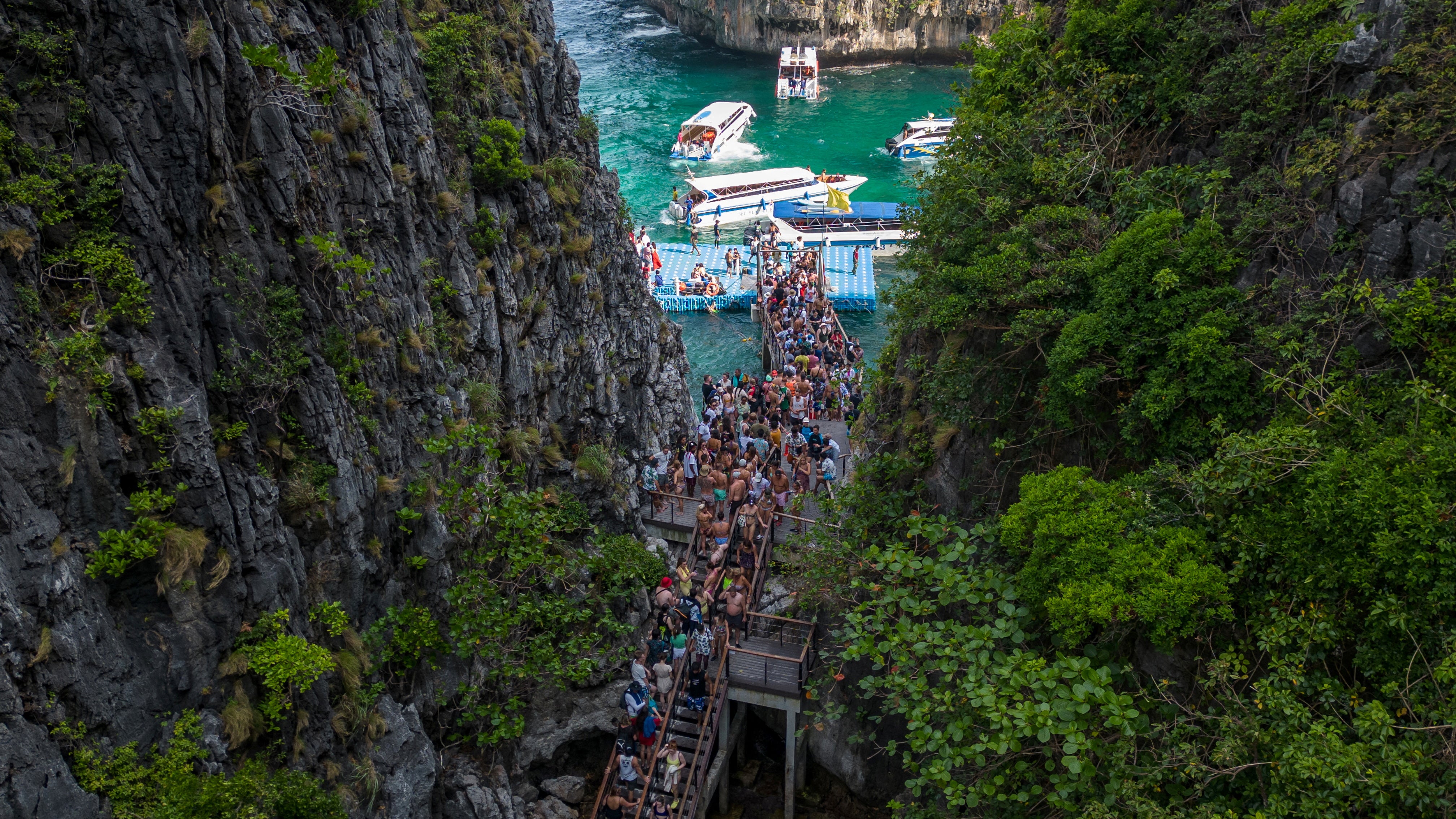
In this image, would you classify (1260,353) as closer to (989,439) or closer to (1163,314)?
(1163,314)

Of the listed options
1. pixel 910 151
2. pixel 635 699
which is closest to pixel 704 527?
pixel 635 699

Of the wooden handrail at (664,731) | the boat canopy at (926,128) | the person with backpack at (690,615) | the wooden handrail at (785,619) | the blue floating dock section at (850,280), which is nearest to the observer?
the wooden handrail at (664,731)

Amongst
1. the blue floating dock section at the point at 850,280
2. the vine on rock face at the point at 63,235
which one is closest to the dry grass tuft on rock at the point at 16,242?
the vine on rock face at the point at 63,235

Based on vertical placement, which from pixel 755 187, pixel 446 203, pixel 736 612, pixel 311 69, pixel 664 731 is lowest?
pixel 664 731

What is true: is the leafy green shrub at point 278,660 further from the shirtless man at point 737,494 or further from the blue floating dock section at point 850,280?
the blue floating dock section at point 850,280

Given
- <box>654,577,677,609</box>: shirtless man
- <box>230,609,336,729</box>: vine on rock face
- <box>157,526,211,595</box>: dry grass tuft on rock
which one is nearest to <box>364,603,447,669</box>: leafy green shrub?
<box>230,609,336,729</box>: vine on rock face

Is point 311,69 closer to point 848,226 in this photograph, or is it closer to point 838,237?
point 838,237
